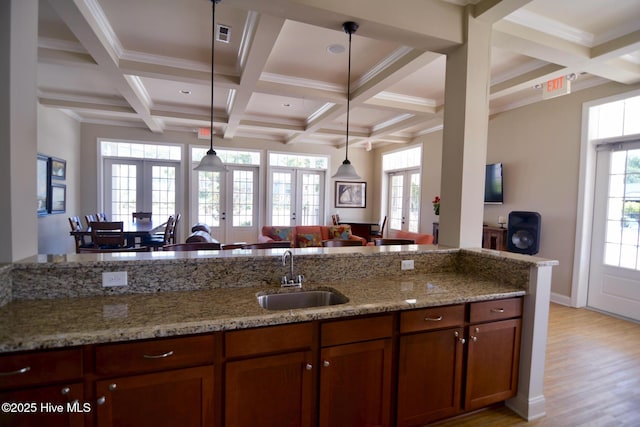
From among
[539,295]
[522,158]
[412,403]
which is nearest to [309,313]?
[412,403]

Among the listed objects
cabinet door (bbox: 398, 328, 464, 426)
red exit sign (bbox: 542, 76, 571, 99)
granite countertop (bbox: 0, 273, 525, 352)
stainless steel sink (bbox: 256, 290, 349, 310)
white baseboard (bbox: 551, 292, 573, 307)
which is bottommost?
white baseboard (bbox: 551, 292, 573, 307)

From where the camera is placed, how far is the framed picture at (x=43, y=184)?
483cm

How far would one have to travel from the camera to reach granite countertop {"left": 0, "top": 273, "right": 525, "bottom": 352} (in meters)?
1.21

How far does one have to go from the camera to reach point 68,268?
5.28 ft

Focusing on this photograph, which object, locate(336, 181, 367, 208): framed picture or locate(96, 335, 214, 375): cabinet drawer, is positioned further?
locate(336, 181, 367, 208): framed picture

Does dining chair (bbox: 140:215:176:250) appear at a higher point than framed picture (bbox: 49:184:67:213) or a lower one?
lower

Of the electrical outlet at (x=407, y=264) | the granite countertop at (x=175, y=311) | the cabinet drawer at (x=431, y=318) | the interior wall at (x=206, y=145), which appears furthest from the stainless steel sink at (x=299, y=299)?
the interior wall at (x=206, y=145)

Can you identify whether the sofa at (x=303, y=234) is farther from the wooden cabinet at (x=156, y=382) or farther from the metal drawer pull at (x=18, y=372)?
the metal drawer pull at (x=18, y=372)

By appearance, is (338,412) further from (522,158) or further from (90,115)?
(90,115)

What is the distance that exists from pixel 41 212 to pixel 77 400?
5098 mm

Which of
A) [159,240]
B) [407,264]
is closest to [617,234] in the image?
[407,264]

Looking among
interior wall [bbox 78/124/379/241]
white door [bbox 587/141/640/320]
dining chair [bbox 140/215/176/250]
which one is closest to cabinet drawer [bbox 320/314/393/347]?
white door [bbox 587/141/640/320]

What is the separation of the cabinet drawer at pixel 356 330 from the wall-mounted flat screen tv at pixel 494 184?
4.12 metres

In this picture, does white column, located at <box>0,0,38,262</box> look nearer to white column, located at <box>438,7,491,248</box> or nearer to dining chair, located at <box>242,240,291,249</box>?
dining chair, located at <box>242,240,291,249</box>
